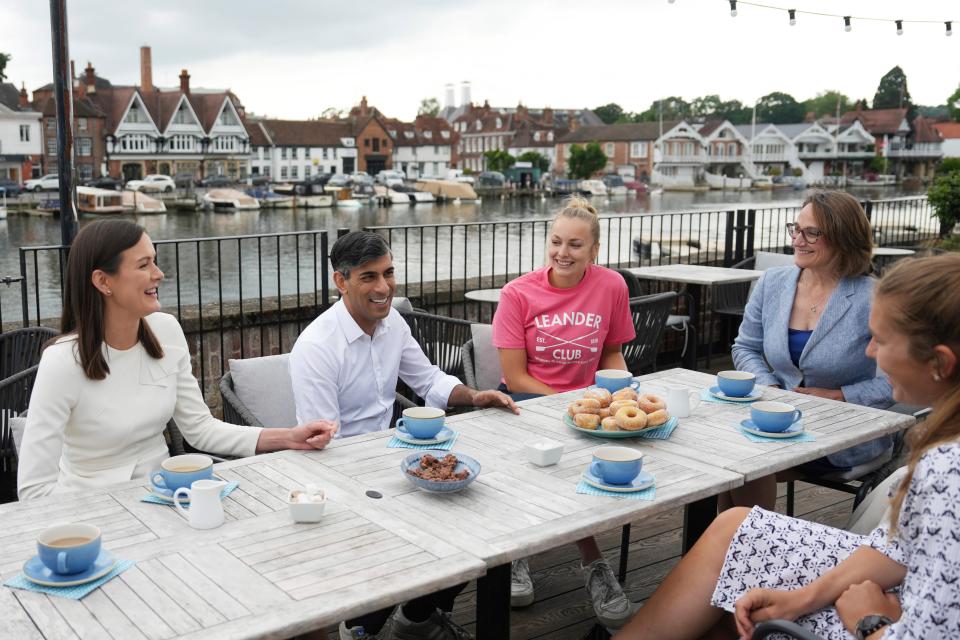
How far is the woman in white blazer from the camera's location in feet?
8.00

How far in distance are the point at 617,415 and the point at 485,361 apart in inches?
53.6

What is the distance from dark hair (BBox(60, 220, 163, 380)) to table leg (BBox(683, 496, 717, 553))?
1.81 meters

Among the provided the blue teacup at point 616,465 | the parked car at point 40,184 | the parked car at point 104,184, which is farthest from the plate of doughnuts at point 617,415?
the parked car at point 104,184

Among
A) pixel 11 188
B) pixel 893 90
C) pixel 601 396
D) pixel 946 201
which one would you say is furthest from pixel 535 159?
pixel 601 396

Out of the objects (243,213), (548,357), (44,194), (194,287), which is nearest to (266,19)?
(243,213)

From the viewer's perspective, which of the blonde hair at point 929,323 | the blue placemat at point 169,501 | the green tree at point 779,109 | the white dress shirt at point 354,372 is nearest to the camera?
the blonde hair at point 929,323

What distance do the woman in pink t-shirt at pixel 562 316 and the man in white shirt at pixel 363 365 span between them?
0.48 metres

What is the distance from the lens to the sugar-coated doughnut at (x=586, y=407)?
2.84m

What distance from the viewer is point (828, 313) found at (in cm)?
351

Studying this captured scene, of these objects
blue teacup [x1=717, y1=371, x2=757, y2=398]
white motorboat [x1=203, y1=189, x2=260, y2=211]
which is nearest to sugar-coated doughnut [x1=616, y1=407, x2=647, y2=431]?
blue teacup [x1=717, y1=371, x2=757, y2=398]

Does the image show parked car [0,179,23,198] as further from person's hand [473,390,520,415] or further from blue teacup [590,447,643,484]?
blue teacup [590,447,643,484]

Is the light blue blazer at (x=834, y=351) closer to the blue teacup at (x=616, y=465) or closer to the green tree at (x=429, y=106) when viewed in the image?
the blue teacup at (x=616, y=465)

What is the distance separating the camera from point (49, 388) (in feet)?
7.99

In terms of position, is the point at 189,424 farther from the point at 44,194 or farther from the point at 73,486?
the point at 44,194
